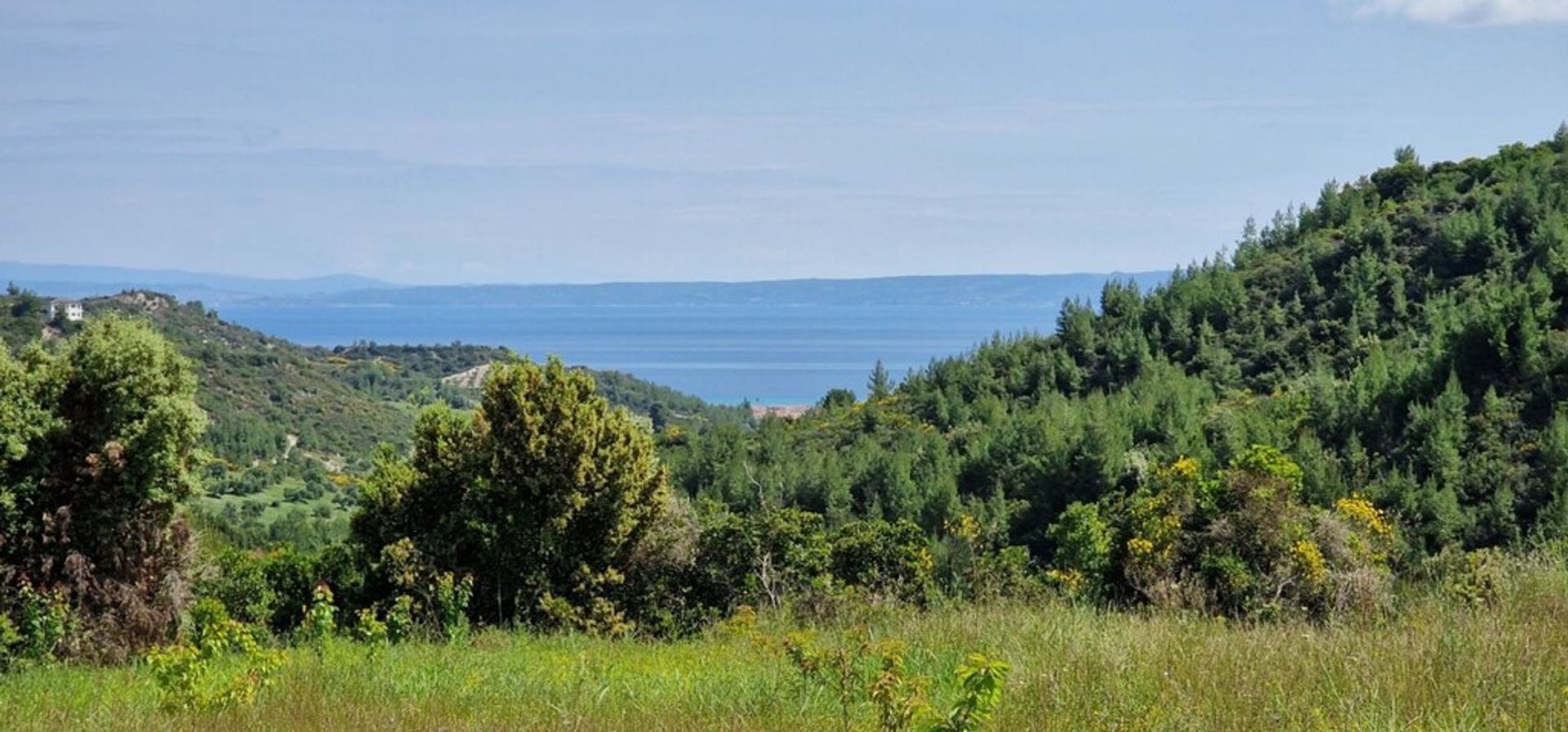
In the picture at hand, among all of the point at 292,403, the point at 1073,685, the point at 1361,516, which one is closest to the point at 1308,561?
the point at 1361,516

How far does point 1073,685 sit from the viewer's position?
17.4 ft

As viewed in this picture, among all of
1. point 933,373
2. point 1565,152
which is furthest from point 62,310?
point 1565,152

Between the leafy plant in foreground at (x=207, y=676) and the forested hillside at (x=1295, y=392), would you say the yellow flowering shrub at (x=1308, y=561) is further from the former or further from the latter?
the leafy plant in foreground at (x=207, y=676)

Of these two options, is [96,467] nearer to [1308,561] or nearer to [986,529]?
[1308,561]

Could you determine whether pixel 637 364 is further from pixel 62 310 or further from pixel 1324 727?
pixel 1324 727

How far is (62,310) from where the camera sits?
209 ft

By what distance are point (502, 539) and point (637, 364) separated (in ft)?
579

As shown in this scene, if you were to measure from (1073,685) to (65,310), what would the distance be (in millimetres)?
70103

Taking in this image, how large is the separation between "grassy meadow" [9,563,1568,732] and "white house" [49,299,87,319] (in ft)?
198

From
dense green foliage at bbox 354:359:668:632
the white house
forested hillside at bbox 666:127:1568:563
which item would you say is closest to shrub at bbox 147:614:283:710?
dense green foliage at bbox 354:359:668:632

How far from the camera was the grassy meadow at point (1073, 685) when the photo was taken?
474 centimetres

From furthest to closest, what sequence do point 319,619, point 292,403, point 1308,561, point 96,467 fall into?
point 292,403 → point 1308,561 → point 96,467 → point 319,619

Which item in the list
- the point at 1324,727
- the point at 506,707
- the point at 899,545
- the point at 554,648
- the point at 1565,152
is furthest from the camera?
the point at 1565,152

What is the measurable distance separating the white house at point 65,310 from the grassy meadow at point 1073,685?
2376 inches
